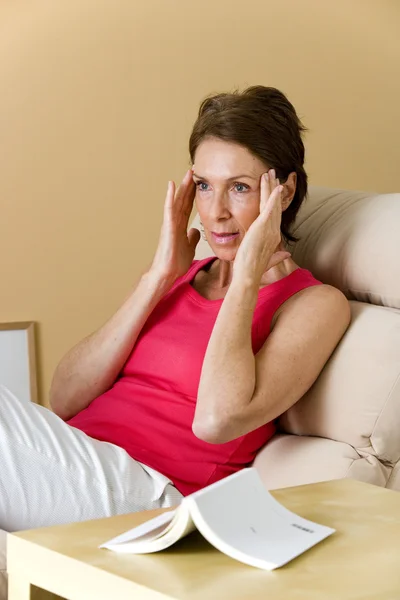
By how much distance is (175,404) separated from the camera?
Result: 1745mm

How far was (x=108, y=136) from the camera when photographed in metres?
3.21

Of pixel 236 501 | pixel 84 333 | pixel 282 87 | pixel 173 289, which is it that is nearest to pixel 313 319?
pixel 173 289

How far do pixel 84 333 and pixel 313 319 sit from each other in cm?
171

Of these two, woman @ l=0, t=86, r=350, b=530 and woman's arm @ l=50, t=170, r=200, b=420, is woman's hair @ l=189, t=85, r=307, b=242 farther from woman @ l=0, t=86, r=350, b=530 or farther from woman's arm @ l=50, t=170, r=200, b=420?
woman's arm @ l=50, t=170, r=200, b=420

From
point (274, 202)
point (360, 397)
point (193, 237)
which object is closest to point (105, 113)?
point (193, 237)

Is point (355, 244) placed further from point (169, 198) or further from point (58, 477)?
point (58, 477)

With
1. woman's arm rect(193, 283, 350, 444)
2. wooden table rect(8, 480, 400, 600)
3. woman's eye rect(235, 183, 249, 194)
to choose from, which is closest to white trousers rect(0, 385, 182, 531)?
woman's arm rect(193, 283, 350, 444)

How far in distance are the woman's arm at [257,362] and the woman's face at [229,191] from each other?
20cm

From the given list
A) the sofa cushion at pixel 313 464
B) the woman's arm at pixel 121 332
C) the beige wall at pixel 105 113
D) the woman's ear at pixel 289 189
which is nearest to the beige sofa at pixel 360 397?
the sofa cushion at pixel 313 464

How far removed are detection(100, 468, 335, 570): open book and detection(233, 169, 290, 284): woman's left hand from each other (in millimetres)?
618

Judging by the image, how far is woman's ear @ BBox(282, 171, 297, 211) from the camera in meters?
1.85

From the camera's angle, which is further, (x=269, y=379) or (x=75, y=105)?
(x=75, y=105)

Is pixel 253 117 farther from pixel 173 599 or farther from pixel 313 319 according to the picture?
pixel 173 599

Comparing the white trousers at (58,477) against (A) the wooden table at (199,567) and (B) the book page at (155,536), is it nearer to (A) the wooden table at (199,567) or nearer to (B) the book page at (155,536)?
(A) the wooden table at (199,567)
